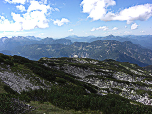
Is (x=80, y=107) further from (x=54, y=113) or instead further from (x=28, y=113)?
(x=28, y=113)

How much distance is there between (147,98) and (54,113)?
8668 centimetres

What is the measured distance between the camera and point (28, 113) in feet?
35.8

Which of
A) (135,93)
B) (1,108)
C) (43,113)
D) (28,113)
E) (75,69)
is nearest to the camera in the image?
(1,108)

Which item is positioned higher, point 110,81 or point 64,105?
point 64,105

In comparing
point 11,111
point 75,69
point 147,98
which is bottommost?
point 147,98

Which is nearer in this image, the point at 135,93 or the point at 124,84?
the point at 135,93

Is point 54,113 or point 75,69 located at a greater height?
point 54,113

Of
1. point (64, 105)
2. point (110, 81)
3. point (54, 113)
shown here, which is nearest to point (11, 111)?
point (54, 113)

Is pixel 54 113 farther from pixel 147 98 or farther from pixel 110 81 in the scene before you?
pixel 110 81

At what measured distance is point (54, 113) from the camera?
41.1 feet

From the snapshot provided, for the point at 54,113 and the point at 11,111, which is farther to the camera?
the point at 54,113

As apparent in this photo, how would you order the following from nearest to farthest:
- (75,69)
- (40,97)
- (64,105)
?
(64,105) < (40,97) < (75,69)

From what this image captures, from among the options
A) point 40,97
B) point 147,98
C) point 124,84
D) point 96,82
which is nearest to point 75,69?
point 96,82

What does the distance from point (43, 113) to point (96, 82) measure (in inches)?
3523
